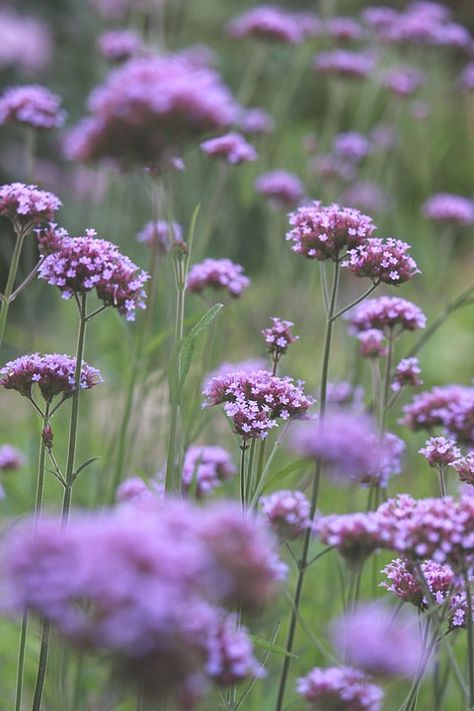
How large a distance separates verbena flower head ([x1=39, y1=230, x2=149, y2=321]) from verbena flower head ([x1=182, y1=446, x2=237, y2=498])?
0.48 meters

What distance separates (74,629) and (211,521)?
0.40 feet

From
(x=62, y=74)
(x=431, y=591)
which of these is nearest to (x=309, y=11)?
(x=62, y=74)

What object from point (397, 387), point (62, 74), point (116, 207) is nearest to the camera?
point (397, 387)

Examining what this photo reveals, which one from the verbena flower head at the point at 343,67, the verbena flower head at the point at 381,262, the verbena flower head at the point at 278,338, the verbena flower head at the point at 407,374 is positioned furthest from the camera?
the verbena flower head at the point at 343,67

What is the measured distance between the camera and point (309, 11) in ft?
25.2

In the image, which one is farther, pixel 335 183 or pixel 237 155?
pixel 335 183

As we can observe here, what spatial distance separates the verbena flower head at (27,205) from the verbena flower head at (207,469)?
0.54 metres

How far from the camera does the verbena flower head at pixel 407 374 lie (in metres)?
1.56

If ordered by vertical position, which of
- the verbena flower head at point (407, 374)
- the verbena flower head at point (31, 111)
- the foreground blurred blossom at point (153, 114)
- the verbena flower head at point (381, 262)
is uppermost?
the verbena flower head at point (31, 111)

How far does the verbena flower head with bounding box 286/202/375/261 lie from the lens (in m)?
1.35

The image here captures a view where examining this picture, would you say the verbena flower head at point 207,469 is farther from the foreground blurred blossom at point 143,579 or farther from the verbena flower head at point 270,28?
the verbena flower head at point 270,28

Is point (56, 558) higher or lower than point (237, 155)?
lower

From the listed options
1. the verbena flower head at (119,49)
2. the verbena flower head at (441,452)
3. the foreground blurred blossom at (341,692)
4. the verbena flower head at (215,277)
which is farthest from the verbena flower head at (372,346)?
the verbena flower head at (119,49)

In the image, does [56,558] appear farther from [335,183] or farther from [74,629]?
[335,183]
